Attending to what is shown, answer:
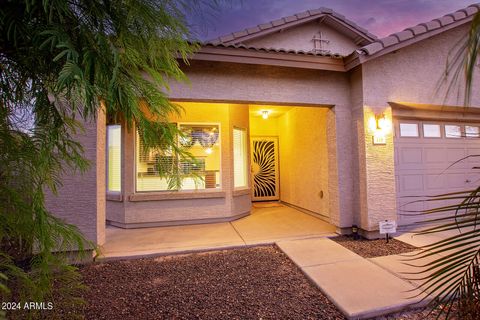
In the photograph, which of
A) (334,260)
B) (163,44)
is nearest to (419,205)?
(334,260)

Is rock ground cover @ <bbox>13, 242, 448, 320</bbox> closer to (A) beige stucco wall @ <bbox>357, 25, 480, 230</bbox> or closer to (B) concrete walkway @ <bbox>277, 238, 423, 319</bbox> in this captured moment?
(B) concrete walkway @ <bbox>277, 238, 423, 319</bbox>

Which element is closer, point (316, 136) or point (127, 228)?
point (127, 228)

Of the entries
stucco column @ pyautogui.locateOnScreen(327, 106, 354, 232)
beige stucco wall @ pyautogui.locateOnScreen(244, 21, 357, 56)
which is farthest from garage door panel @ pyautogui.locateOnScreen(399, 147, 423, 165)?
beige stucco wall @ pyautogui.locateOnScreen(244, 21, 357, 56)

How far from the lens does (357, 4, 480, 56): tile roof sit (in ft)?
14.8

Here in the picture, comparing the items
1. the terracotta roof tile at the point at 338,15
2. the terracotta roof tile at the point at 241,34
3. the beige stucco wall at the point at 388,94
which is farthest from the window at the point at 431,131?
the terracotta roof tile at the point at 241,34

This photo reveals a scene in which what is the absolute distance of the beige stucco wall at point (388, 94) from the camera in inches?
191

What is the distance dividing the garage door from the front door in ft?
16.3

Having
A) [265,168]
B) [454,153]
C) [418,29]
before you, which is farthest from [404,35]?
[265,168]

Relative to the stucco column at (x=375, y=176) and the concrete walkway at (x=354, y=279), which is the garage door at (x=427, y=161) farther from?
the concrete walkway at (x=354, y=279)

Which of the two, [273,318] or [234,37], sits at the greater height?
[234,37]

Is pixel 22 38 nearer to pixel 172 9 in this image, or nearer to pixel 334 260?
pixel 172 9

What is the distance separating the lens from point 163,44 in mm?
1698

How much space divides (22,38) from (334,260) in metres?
4.44

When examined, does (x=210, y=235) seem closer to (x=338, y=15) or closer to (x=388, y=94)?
(x=388, y=94)
